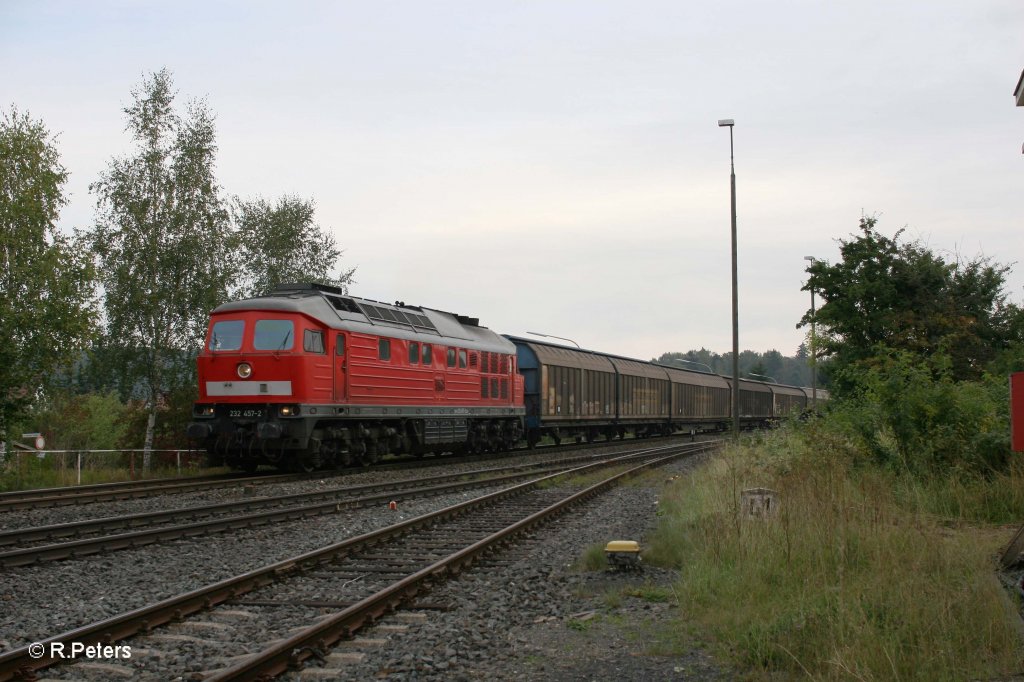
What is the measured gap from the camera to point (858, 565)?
7297 mm

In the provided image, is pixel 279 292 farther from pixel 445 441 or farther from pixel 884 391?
pixel 884 391

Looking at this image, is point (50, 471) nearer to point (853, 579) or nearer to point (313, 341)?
point (313, 341)

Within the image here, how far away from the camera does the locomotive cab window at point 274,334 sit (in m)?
18.4

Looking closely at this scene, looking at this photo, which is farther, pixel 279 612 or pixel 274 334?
pixel 274 334

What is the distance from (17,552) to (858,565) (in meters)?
8.01

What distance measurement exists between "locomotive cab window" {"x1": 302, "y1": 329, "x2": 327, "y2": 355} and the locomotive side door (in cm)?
48

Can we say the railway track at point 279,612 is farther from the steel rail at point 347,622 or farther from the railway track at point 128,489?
the railway track at point 128,489

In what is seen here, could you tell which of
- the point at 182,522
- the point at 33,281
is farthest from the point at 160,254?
the point at 182,522

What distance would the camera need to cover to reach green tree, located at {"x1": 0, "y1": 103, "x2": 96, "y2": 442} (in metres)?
18.5

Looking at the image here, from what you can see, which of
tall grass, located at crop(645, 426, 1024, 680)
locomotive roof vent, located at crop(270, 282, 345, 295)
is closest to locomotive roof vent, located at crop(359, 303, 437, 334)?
locomotive roof vent, located at crop(270, 282, 345, 295)

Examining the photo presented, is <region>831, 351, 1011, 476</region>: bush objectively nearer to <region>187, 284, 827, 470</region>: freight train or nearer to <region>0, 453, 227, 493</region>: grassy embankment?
<region>187, 284, 827, 470</region>: freight train

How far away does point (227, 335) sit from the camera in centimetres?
1888

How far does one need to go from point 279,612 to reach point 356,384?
1292 centimetres

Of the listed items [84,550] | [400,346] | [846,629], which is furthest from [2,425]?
[846,629]
